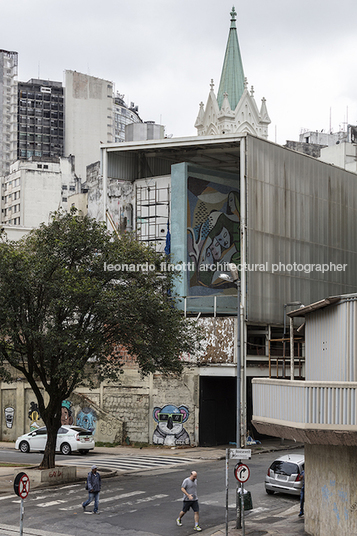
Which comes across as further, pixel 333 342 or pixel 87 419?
pixel 87 419

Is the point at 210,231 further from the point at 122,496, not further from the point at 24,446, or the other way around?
the point at 122,496

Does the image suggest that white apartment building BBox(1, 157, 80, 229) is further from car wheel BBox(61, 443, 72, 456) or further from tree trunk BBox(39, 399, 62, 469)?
tree trunk BBox(39, 399, 62, 469)

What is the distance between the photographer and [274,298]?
42.8 m

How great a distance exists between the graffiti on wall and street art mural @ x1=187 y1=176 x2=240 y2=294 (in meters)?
14.5

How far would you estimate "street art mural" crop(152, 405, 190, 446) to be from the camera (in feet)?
130

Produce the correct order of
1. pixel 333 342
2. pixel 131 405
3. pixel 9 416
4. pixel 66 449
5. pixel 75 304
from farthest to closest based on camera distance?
1. pixel 9 416
2. pixel 131 405
3. pixel 66 449
4. pixel 75 304
5. pixel 333 342

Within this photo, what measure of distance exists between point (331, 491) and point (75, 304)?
12.8m

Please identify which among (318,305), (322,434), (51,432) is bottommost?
(51,432)

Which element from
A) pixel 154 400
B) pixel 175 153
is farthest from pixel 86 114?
pixel 154 400

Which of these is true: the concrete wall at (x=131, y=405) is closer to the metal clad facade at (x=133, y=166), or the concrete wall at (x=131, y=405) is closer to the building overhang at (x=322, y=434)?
the metal clad facade at (x=133, y=166)

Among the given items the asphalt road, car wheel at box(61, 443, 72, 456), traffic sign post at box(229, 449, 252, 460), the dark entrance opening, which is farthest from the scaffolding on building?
traffic sign post at box(229, 449, 252, 460)

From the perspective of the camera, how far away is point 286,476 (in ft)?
77.5

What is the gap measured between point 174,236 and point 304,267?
8881mm

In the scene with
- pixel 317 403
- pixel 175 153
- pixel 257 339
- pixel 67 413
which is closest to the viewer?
pixel 317 403
